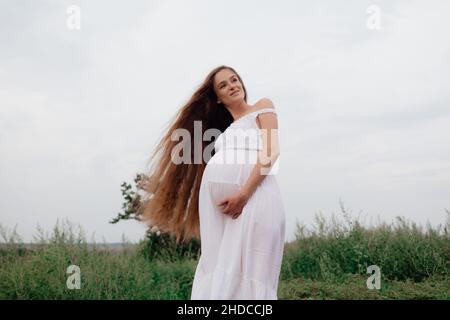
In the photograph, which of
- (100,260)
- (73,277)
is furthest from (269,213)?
(100,260)

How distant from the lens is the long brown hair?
449 centimetres

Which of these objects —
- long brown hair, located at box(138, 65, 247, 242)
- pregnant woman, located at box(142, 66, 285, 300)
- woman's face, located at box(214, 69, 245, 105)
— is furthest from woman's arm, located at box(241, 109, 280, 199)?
long brown hair, located at box(138, 65, 247, 242)

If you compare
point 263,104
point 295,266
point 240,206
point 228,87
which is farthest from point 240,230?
point 295,266

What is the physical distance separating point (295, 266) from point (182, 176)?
427 cm

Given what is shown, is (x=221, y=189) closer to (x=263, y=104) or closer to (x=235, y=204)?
(x=235, y=204)

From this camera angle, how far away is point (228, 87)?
13.4 ft

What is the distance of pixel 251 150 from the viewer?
3781 mm

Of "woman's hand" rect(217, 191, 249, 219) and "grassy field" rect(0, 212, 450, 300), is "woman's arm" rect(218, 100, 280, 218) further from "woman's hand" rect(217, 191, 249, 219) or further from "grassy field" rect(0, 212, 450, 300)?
"grassy field" rect(0, 212, 450, 300)

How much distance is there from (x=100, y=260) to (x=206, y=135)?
311cm

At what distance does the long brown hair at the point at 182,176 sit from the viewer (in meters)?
4.49
